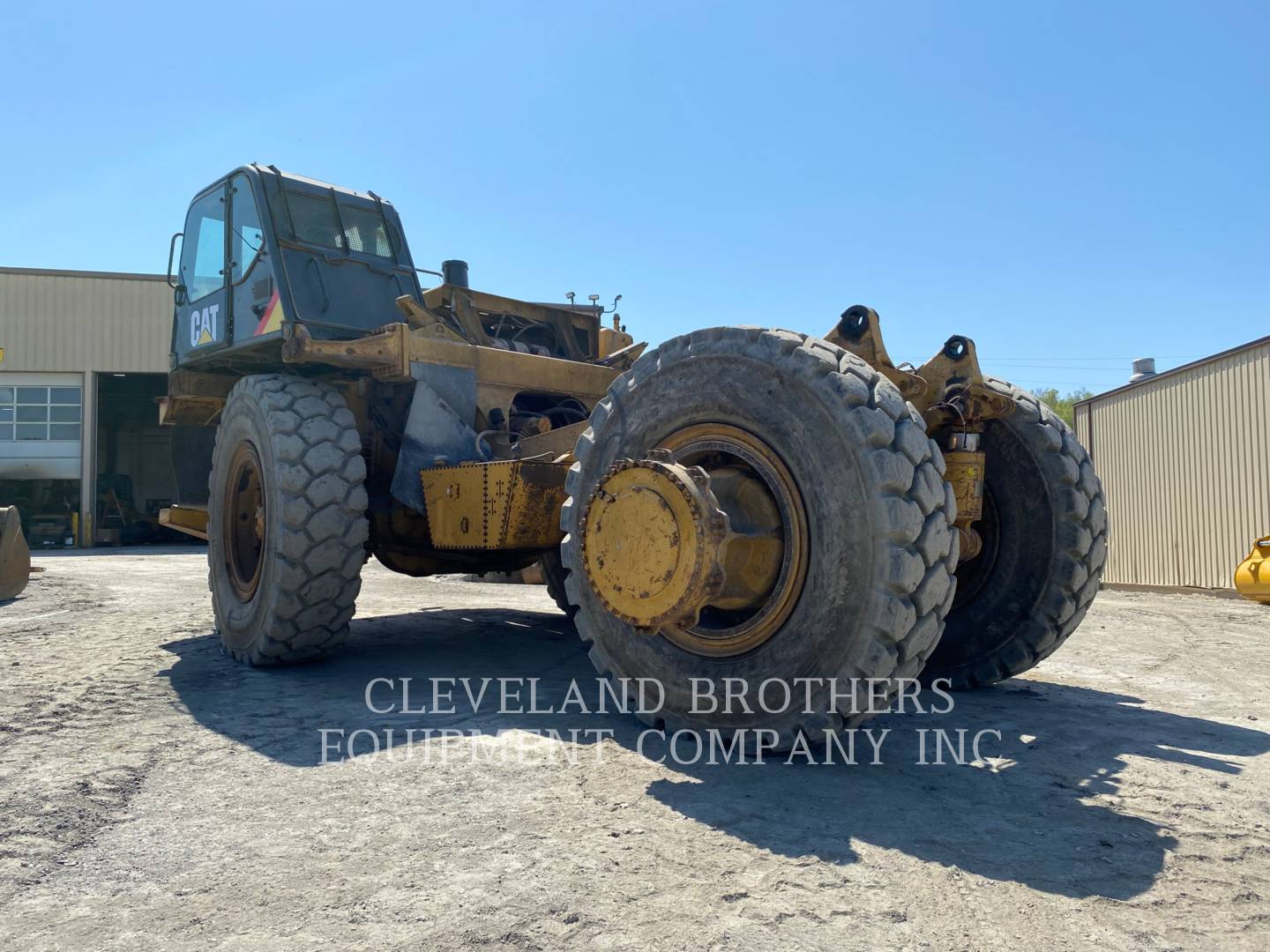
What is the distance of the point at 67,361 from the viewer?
85.6 feet

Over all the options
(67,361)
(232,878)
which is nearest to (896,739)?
(232,878)

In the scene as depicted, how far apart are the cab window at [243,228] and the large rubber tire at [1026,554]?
469 centimetres

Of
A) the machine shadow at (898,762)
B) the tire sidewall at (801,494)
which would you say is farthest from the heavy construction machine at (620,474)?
the machine shadow at (898,762)

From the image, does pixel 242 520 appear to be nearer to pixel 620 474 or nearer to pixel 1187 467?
pixel 620 474

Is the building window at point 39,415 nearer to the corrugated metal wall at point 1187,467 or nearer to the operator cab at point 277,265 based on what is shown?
the operator cab at point 277,265

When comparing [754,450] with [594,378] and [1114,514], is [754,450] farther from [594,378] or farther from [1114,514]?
[1114,514]

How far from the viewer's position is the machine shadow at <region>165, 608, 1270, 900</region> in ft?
7.83

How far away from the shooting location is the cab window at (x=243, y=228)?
6.05m

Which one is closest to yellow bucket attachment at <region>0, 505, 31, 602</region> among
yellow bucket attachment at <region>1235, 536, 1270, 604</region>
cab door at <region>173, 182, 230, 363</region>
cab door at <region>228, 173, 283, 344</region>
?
cab door at <region>173, 182, 230, 363</region>

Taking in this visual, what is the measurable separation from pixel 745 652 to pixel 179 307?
567 centimetres

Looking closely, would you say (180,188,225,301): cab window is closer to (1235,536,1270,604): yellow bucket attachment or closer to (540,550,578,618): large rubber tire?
(540,550,578,618): large rubber tire

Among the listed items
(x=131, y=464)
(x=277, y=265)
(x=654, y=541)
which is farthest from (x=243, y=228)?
(x=131, y=464)

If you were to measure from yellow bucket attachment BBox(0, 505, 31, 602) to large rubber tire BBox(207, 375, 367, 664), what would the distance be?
203 inches

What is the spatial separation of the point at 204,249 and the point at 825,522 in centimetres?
552
